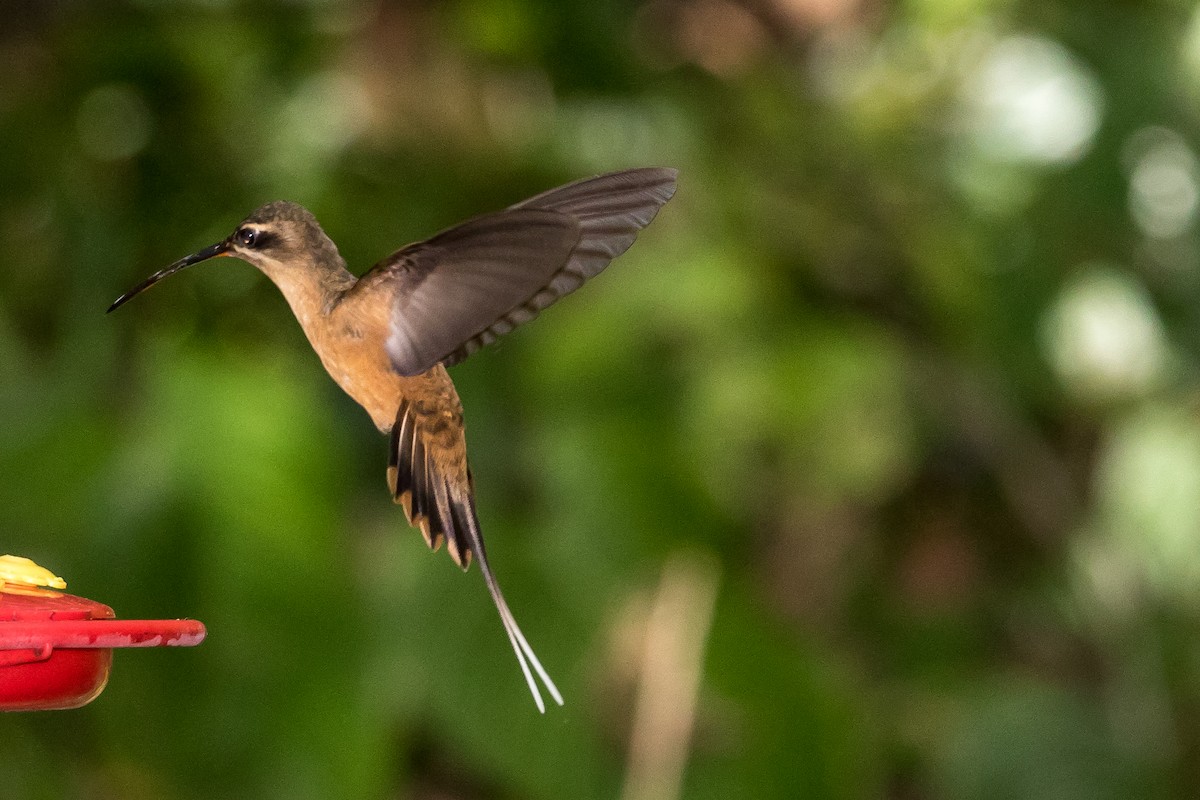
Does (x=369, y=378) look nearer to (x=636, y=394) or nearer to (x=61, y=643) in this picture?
(x=61, y=643)

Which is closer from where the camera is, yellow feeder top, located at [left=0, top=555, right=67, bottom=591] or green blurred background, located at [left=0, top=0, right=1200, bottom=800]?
yellow feeder top, located at [left=0, top=555, right=67, bottom=591]

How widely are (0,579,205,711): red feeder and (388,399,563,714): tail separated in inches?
6.9

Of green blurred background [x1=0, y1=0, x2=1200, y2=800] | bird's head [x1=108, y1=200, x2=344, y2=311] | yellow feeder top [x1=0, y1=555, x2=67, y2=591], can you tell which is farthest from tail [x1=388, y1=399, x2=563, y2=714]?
green blurred background [x1=0, y1=0, x2=1200, y2=800]

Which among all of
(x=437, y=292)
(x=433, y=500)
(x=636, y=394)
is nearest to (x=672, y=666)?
(x=636, y=394)

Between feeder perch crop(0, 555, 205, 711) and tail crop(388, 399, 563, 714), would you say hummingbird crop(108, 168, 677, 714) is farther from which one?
feeder perch crop(0, 555, 205, 711)

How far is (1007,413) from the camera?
3.69m

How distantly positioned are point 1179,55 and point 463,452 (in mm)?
2531

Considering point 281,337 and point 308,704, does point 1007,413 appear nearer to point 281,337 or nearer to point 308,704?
point 281,337

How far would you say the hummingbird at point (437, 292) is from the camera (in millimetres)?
969

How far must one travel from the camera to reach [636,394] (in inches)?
116

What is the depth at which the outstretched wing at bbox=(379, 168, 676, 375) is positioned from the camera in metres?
0.96

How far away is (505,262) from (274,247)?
15cm

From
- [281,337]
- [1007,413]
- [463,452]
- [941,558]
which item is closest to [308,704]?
[281,337]

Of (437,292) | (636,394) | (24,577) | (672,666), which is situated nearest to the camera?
(437,292)
